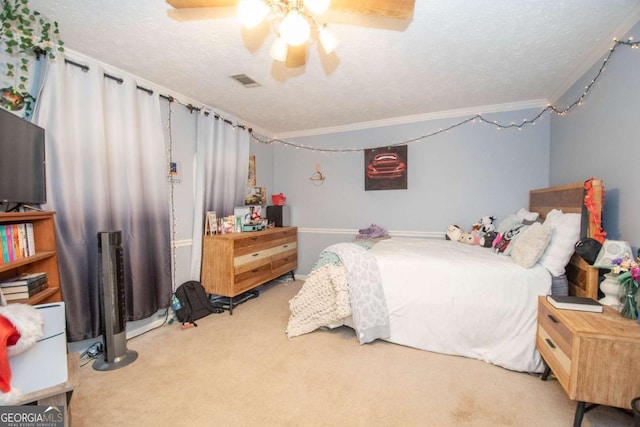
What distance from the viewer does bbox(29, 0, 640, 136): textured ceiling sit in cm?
174

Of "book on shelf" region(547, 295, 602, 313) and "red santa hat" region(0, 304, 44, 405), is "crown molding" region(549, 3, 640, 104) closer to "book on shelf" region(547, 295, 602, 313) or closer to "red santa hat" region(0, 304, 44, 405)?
"book on shelf" region(547, 295, 602, 313)

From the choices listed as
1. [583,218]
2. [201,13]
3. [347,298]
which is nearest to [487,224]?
[583,218]

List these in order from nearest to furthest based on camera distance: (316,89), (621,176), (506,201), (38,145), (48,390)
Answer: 1. (48,390)
2. (38,145)
3. (621,176)
4. (316,89)
5. (506,201)

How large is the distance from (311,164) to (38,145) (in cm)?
318

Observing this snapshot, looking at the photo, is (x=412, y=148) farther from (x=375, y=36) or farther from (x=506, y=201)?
(x=375, y=36)

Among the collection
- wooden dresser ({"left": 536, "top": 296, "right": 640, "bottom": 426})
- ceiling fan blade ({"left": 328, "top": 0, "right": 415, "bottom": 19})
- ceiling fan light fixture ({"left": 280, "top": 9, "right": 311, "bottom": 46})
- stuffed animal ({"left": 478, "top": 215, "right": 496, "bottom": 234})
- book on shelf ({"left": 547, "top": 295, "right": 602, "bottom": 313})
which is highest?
ceiling fan blade ({"left": 328, "top": 0, "right": 415, "bottom": 19})

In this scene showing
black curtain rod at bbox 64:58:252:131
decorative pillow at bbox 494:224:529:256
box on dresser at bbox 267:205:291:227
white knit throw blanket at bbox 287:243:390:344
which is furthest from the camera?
box on dresser at bbox 267:205:291:227

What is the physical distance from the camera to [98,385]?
190 centimetres

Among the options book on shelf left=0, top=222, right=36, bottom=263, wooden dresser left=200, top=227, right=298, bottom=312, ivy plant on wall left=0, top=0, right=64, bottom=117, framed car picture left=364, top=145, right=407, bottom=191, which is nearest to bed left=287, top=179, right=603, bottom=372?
wooden dresser left=200, top=227, right=298, bottom=312

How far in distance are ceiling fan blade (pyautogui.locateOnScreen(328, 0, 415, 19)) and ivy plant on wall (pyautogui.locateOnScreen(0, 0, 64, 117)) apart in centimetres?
188

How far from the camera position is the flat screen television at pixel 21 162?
156 cm

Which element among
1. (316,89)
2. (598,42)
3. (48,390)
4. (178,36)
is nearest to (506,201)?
(598,42)

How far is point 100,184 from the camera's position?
2.27 m

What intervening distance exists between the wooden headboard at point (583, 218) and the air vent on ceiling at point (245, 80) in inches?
113
